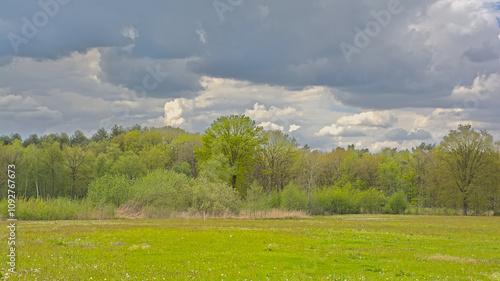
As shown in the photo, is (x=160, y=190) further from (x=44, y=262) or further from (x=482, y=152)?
(x=482, y=152)

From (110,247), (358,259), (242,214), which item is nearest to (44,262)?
(110,247)

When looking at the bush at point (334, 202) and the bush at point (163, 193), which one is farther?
the bush at point (334, 202)

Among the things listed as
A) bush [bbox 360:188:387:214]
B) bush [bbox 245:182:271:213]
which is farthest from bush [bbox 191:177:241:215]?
bush [bbox 360:188:387:214]

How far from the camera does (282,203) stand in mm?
87812

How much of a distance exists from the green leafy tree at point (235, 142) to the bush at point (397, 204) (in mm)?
40923

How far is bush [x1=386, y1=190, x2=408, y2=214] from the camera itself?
10994cm

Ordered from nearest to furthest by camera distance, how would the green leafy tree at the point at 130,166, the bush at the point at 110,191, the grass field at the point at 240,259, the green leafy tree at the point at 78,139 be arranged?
the grass field at the point at 240,259, the bush at the point at 110,191, the green leafy tree at the point at 130,166, the green leafy tree at the point at 78,139

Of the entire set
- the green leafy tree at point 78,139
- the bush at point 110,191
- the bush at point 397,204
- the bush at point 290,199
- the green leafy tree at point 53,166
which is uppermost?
the green leafy tree at point 78,139

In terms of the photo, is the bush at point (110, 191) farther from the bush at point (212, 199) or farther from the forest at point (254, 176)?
the bush at point (212, 199)

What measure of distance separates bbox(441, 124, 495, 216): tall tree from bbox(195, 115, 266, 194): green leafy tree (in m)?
51.3

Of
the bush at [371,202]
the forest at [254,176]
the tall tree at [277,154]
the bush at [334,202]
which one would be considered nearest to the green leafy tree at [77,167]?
the forest at [254,176]

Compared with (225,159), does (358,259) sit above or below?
below

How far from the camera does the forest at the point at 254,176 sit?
68.9 meters

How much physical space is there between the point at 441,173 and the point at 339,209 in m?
27.6
